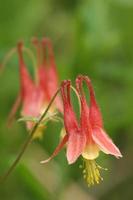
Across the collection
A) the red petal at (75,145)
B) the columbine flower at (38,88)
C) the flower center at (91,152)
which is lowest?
the flower center at (91,152)

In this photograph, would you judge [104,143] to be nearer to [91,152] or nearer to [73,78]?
[91,152]

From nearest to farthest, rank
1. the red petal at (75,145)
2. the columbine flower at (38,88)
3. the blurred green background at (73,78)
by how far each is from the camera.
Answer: the red petal at (75,145)
the columbine flower at (38,88)
the blurred green background at (73,78)

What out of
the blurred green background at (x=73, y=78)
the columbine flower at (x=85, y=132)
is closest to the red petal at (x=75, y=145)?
the columbine flower at (x=85, y=132)

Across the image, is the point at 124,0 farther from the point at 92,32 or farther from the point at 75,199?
the point at 75,199

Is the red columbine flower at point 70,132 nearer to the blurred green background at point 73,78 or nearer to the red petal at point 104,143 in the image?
the red petal at point 104,143

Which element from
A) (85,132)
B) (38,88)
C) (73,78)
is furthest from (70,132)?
(73,78)

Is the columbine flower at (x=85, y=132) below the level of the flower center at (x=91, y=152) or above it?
above
